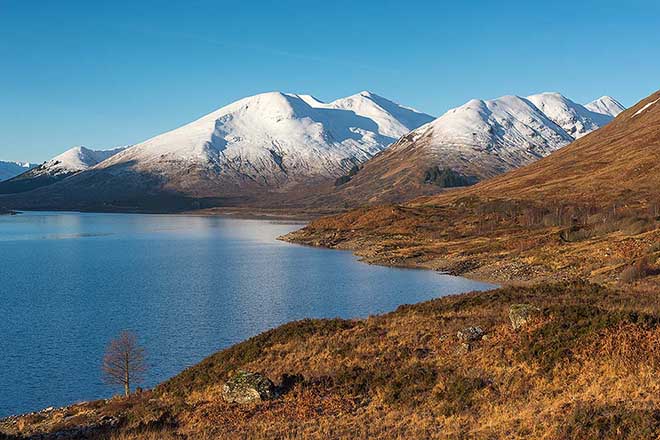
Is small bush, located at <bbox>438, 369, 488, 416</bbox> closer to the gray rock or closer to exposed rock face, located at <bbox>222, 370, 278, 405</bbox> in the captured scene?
the gray rock

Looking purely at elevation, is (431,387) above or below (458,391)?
below

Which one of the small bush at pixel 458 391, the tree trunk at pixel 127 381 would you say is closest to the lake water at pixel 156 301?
the tree trunk at pixel 127 381

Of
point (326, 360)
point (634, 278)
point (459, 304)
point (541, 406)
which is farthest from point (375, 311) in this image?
point (541, 406)

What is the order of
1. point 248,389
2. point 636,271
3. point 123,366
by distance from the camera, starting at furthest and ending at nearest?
point 636,271 < point 123,366 < point 248,389

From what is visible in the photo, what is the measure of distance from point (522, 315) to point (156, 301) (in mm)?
71121

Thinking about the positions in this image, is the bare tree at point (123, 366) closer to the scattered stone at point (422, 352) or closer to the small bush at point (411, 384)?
the scattered stone at point (422, 352)

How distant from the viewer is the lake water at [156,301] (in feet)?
185

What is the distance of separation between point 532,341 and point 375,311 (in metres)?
53.1

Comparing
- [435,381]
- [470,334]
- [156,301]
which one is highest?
[470,334]

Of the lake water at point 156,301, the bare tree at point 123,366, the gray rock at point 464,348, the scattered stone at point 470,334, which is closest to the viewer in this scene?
the gray rock at point 464,348

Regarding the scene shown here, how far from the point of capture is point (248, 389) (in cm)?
3103

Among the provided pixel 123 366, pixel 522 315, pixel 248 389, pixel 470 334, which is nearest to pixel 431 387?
pixel 470 334

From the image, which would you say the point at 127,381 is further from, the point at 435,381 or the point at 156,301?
the point at 156,301

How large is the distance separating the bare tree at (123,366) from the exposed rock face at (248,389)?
2118cm
